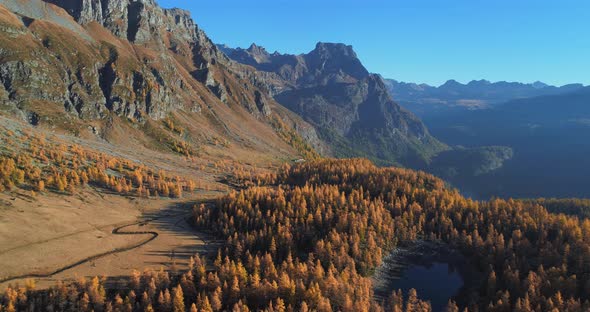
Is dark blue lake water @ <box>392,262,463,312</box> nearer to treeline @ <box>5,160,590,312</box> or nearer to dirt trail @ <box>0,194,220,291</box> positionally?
treeline @ <box>5,160,590,312</box>

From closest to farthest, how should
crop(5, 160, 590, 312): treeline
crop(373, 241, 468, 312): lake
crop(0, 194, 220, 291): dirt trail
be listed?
crop(5, 160, 590, 312): treeline → crop(0, 194, 220, 291): dirt trail → crop(373, 241, 468, 312): lake

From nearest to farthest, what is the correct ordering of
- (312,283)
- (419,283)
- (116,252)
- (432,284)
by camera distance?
1. (312,283)
2. (116,252)
3. (419,283)
4. (432,284)

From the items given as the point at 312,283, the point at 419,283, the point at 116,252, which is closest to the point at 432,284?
the point at 419,283

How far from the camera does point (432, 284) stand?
626 ft

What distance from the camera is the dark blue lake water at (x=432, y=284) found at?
178 meters

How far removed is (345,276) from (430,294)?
149ft

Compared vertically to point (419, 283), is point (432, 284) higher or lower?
lower

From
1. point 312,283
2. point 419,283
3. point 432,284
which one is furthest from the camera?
point 432,284

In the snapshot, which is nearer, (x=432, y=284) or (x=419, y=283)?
(x=419, y=283)

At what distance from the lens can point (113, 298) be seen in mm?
136000

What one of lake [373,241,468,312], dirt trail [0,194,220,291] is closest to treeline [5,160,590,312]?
lake [373,241,468,312]

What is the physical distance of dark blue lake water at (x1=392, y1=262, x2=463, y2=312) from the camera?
177975 mm

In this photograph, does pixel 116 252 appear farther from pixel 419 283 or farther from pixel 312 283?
pixel 419 283

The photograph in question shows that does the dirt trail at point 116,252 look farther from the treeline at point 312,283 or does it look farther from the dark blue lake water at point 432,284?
the dark blue lake water at point 432,284
